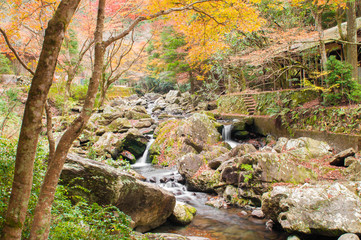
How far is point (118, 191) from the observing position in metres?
4.15

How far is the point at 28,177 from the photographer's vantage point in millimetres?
1868

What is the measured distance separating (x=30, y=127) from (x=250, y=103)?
1522 centimetres

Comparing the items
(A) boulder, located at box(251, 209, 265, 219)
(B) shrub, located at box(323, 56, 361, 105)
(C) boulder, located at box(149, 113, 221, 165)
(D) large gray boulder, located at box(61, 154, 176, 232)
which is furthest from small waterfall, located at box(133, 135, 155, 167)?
(B) shrub, located at box(323, 56, 361, 105)

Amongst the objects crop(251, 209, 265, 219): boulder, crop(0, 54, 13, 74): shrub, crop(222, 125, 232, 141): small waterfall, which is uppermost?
crop(0, 54, 13, 74): shrub

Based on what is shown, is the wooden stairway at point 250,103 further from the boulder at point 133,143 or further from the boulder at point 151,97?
the boulder at point 151,97

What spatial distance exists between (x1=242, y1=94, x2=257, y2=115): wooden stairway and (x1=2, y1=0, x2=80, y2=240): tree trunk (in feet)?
47.4

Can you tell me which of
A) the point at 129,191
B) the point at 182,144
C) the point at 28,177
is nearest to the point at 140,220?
the point at 129,191

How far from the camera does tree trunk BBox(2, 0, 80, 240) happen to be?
1.82 m

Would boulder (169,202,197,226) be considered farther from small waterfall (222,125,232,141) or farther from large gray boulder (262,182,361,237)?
small waterfall (222,125,232,141)

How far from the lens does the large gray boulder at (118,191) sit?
389 centimetres

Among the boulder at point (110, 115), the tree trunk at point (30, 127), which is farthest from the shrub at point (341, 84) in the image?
the boulder at point (110, 115)

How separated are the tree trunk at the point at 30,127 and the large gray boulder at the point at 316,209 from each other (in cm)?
485

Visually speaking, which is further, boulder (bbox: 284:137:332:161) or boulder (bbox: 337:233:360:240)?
boulder (bbox: 284:137:332:161)

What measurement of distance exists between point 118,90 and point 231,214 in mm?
29360
